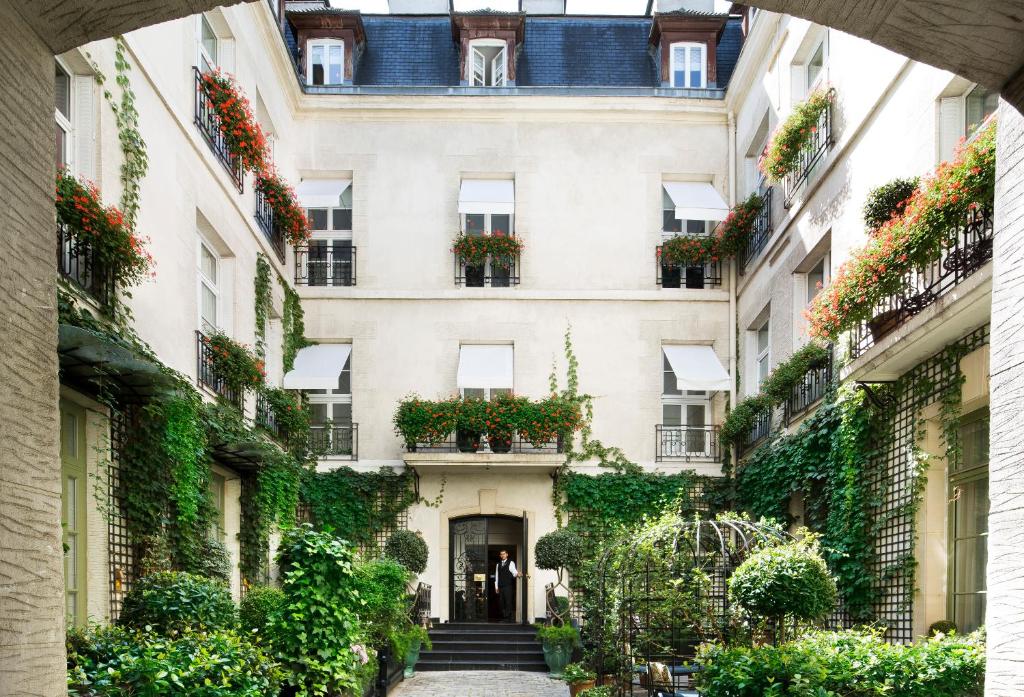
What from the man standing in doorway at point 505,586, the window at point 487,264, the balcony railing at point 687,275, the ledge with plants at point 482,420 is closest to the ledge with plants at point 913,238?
the ledge with plants at point 482,420

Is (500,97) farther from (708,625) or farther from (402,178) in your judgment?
(708,625)

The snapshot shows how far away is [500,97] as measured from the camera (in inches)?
736

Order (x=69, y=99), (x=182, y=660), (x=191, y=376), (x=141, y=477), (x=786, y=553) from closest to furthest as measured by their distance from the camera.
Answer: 1. (x=182, y=660)
2. (x=786, y=553)
3. (x=69, y=99)
4. (x=141, y=477)
5. (x=191, y=376)

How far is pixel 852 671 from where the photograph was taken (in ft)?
23.5

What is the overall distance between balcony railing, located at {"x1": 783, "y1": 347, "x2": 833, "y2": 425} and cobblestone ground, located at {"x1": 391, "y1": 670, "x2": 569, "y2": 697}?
4.70 meters

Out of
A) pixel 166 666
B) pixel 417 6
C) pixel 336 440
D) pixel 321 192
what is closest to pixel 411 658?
pixel 336 440

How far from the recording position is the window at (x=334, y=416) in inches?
720

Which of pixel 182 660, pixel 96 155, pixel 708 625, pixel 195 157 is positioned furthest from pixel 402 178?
pixel 182 660

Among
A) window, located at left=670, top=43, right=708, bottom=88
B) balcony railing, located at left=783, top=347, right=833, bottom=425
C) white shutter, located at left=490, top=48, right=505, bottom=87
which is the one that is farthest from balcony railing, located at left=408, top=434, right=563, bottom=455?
window, located at left=670, top=43, right=708, bottom=88

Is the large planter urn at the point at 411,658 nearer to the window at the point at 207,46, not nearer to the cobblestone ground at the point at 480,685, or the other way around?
the cobblestone ground at the point at 480,685

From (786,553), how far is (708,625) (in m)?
1.88

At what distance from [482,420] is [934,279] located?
8690mm

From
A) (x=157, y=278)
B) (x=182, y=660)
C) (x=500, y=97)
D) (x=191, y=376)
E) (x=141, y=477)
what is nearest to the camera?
(x=182, y=660)

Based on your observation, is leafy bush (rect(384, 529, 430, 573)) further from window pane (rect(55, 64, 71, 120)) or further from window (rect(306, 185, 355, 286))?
window pane (rect(55, 64, 71, 120))
